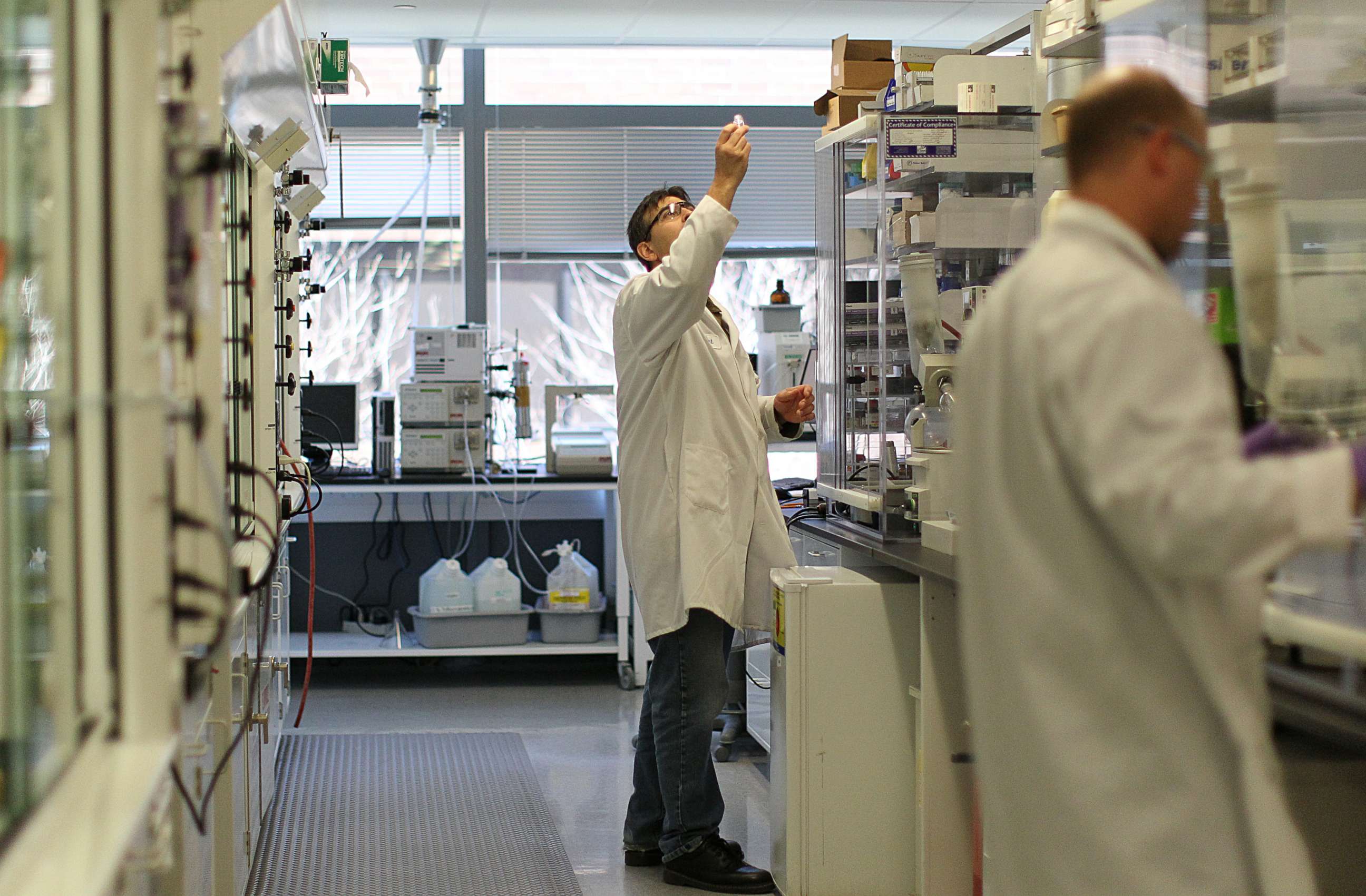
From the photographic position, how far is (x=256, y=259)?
8.59ft

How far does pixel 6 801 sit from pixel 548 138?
190 inches

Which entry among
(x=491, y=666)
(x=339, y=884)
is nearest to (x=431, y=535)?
(x=491, y=666)

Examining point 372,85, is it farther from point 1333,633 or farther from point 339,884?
point 1333,633

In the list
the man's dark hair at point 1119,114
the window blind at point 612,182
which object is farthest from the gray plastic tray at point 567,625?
the man's dark hair at point 1119,114

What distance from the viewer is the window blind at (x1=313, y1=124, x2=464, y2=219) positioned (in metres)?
5.49

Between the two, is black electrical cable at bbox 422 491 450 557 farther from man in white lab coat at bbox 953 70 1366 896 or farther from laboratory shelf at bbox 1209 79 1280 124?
man in white lab coat at bbox 953 70 1366 896

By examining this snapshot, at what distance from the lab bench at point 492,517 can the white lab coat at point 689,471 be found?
153 centimetres

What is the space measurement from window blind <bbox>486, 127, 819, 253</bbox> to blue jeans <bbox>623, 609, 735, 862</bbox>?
3167mm

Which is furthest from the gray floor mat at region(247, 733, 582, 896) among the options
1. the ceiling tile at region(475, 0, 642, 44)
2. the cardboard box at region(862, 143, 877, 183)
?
the ceiling tile at region(475, 0, 642, 44)

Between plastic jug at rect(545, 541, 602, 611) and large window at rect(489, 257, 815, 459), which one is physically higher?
large window at rect(489, 257, 815, 459)

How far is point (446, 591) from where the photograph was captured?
4695 millimetres

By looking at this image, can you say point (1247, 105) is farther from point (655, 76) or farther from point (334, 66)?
point (655, 76)

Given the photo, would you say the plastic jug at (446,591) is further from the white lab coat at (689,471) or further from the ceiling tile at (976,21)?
the ceiling tile at (976,21)

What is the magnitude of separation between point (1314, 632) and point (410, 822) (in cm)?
238
